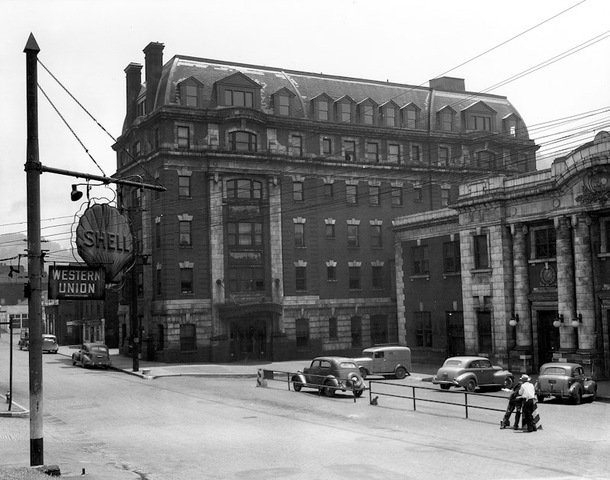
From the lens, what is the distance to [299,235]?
5888 cm

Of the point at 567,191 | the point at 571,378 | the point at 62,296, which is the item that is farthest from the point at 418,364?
the point at 62,296

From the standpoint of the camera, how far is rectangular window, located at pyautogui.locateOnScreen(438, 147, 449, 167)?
64375mm

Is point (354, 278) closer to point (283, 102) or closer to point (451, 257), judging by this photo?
point (451, 257)

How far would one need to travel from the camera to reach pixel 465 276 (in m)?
44.7

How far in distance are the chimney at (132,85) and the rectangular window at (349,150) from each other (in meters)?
17.5

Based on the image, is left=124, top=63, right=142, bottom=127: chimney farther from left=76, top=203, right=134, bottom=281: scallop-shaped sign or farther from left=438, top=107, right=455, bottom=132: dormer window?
left=76, top=203, right=134, bottom=281: scallop-shaped sign

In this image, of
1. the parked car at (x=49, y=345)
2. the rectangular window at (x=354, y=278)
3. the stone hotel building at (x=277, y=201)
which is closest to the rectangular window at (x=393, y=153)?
the stone hotel building at (x=277, y=201)

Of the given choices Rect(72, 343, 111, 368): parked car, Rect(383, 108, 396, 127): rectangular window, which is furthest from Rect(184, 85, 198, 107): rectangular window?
Rect(72, 343, 111, 368): parked car

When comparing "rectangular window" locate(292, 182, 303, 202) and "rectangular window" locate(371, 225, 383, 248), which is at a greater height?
"rectangular window" locate(292, 182, 303, 202)

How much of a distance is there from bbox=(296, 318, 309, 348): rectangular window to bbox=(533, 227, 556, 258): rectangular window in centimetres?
2240

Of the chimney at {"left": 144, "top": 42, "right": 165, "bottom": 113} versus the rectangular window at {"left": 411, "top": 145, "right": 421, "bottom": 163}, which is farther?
the rectangular window at {"left": 411, "top": 145, "right": 421, "bottom": 163}

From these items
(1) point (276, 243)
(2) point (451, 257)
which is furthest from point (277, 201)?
(2) point (451, 257)

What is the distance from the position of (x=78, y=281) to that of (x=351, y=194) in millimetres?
47363

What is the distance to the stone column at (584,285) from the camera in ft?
122
